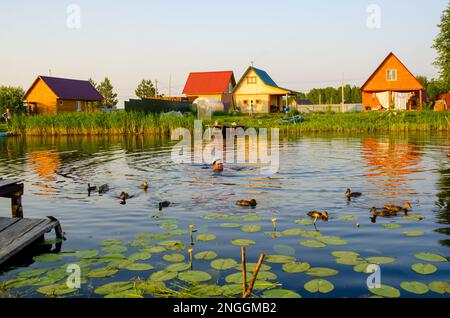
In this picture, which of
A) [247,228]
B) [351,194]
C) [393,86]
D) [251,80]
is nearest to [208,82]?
[251,80]

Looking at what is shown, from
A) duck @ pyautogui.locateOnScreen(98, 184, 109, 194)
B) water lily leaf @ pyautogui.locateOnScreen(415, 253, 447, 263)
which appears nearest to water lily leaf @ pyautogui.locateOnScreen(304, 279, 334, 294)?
water lily leaf @ pyautogui.locateOnScreen(415, 253, 447, 263)

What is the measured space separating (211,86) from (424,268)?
61810mm

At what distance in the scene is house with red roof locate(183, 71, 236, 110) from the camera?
64.9 m

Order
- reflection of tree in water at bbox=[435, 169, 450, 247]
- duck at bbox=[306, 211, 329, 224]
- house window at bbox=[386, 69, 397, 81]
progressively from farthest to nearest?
house window at bbox=[386, 69, 397, 81]
duck at bbox=[306, 211, 329, 224]
reflection of tree in water at bbox=[435, 169, 450, 247]

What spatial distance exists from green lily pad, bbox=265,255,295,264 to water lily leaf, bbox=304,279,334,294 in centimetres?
88

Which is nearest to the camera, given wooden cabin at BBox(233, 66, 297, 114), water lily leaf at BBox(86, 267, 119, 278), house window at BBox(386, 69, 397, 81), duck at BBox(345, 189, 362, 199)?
water lily leaf at BBox(86, 267, 119, 278)

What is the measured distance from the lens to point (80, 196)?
40.0ft

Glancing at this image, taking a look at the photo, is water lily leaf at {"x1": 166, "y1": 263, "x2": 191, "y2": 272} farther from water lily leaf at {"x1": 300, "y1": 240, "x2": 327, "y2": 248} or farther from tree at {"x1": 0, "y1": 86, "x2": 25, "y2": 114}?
tree at {"x1": 0, "y1": 86, "x2": 25, "y2": 114}

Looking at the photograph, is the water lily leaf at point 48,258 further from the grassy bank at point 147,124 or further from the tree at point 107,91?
the tree at point 107,91

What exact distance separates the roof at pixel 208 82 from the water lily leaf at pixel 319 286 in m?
60.4
